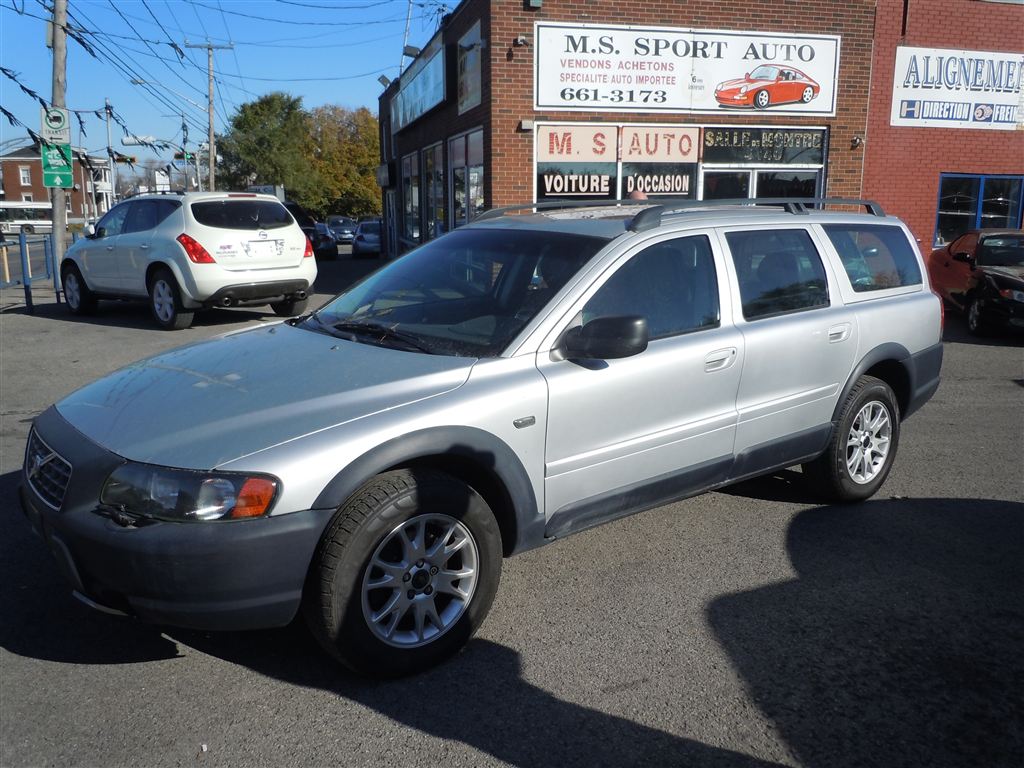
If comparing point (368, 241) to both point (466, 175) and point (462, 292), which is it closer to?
point (466, 175)

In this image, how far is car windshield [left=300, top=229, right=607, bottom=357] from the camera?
12.6ft

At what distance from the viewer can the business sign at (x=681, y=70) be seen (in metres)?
13.2

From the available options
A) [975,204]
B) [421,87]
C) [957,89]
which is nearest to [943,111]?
[957,89]

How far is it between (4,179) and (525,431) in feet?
333

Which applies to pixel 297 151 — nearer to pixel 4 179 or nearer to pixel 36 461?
pixel 36 461

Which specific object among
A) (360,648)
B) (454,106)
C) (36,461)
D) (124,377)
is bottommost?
(360,648)

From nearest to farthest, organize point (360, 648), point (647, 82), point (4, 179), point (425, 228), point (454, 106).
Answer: point (360, 648), point (647, 82), point (454, 106), point (425, 228), point (4, 179)

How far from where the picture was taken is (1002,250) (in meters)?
12.4

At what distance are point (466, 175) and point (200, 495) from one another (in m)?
13.0

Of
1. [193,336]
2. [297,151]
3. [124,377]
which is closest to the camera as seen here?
[124,377]

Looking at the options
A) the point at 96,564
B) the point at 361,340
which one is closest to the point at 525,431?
the point at 361,340

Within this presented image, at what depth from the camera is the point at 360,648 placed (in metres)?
3.14

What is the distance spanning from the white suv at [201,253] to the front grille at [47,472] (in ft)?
26.8

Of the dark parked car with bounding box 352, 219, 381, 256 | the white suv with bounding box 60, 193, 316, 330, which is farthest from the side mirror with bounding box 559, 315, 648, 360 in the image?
the dark parked car with bounding box 352, 219, 381, 256
